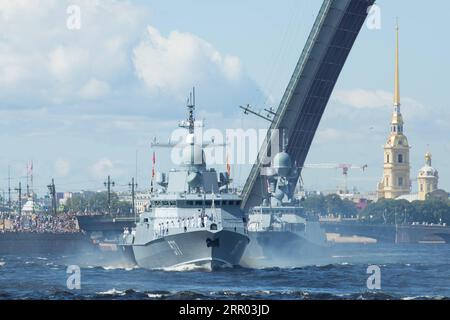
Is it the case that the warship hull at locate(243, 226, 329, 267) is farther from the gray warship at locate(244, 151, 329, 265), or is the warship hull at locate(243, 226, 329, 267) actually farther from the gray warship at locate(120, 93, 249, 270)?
the gray warship at locate(120, 93, 249, 270)

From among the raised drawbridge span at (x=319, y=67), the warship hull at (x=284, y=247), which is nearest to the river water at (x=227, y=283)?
the raised drawbridge span at (x=319, y=67)

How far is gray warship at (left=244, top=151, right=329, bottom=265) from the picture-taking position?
7231cm

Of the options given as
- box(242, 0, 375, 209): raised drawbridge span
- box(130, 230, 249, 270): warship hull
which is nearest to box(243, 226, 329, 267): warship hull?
box(242, 0, 375, 209): raised drawbridge span

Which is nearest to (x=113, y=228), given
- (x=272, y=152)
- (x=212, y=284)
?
(x=272, y=152)

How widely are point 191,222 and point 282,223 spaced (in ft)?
86.1

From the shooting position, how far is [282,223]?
7675cm

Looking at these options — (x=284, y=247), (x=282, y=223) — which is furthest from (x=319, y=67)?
(x=282, y=223)

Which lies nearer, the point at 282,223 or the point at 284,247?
the point at 284,247

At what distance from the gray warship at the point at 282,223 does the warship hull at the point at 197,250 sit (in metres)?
15.7

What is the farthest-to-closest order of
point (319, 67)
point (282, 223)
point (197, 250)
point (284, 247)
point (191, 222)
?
1. point (282, 223)
2. point (284, 247)
3. point (319, 67)
4. point (191, 222)
5. point (197, 250)

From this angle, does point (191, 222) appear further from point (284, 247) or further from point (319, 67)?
point (284, 247)

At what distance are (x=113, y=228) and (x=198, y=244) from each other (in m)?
51.6

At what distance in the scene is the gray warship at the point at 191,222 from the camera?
1976 inches
